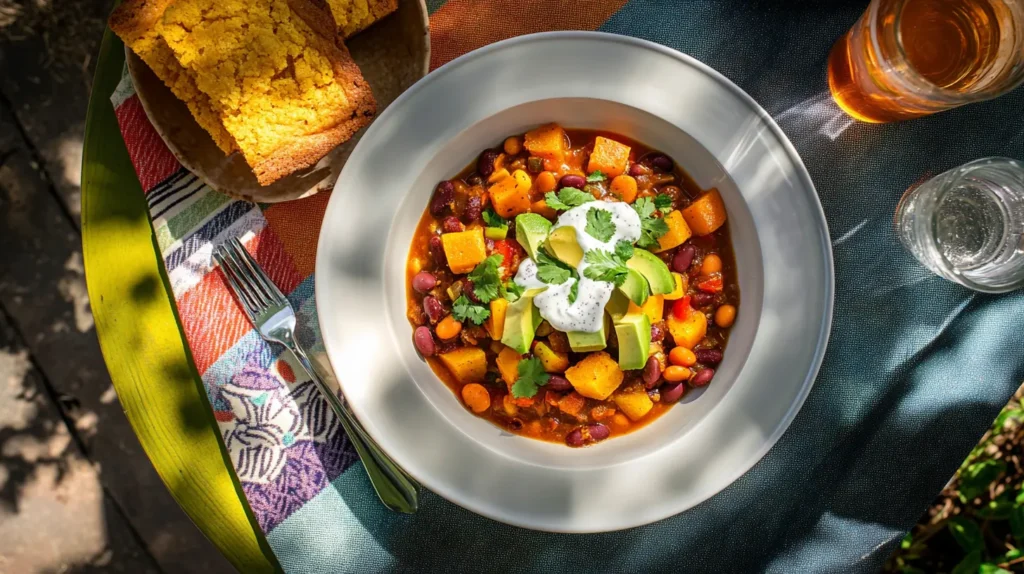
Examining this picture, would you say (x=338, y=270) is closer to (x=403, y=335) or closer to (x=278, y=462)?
(x=403, y=335)

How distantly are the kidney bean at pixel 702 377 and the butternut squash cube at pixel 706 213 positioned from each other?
593mm

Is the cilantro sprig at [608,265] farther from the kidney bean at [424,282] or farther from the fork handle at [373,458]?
the fork handle at [373,458]

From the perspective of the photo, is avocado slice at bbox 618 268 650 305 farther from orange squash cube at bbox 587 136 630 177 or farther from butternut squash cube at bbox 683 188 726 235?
orange squash cube at bbox 587 136 630 177

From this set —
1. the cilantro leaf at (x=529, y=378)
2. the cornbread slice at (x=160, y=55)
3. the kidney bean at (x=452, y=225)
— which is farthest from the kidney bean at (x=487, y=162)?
the cornbread slice at (x=160, y=55)

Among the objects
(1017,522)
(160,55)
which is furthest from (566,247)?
(1017,522)

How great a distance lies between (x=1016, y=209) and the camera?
10.8 feet

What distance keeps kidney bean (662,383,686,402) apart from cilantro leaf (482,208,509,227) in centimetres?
100

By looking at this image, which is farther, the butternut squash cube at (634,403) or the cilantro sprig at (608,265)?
the butternut squash cube at (634,403)

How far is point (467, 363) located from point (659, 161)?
1.20 metres

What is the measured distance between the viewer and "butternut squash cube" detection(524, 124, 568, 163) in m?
3.20

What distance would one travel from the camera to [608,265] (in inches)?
116

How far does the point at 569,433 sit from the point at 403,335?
84 cm

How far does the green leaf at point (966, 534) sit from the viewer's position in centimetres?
388

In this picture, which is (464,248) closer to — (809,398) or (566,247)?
(566,247)
